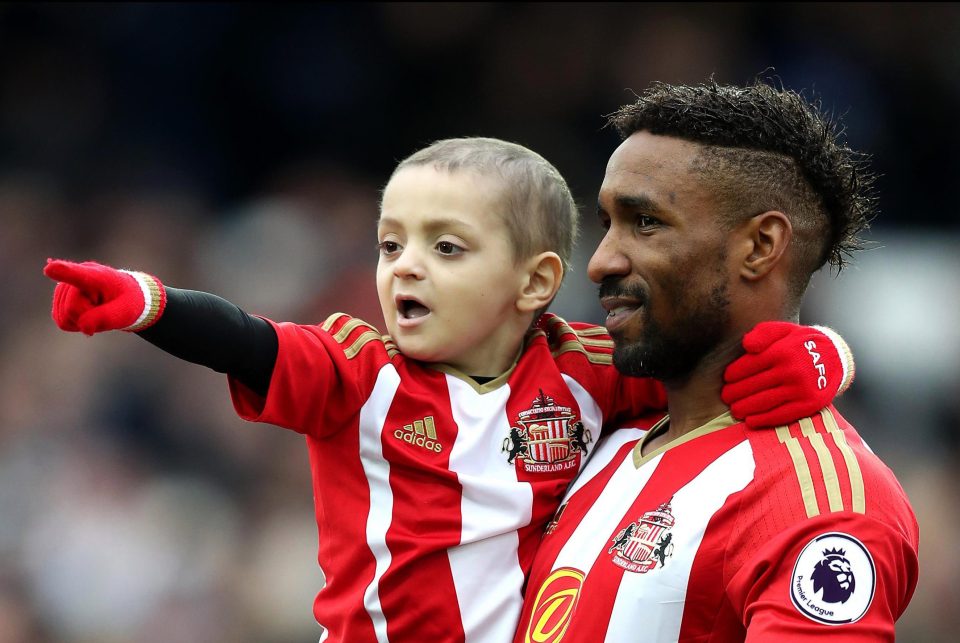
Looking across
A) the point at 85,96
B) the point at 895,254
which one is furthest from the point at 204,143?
the point at 895,254

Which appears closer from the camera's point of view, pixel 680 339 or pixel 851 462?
pixel 851 462

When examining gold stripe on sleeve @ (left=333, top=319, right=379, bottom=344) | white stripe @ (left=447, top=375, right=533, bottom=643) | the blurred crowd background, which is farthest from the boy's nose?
the blurred crowd background

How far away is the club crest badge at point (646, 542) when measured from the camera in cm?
226

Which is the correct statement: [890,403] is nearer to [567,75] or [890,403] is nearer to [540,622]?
[567,75]

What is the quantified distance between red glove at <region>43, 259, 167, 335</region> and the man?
37.3 inches

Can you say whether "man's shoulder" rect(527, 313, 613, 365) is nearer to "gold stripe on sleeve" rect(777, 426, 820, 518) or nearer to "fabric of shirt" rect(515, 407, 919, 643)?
"fabric of shirt" rect(515, 407, 919, 643)

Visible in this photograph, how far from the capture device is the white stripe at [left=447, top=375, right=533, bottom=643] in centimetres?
247

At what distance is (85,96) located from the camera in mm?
7090

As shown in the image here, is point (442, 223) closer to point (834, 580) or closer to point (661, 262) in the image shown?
point (661, 262)

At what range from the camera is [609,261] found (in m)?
2.50

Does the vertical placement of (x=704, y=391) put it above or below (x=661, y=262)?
below

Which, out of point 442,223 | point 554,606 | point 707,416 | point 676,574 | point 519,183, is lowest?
point 554,606

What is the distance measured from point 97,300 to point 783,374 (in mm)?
1270

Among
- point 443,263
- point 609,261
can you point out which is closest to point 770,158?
point 609,261
